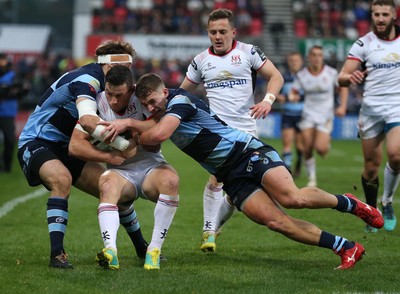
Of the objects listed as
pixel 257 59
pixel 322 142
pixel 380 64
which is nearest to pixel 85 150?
pixel 257 59

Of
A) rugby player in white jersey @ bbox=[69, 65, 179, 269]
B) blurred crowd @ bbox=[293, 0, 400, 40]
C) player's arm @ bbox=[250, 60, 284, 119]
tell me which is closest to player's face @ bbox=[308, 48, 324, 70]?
player's arm @ bbox=[250, 60, 284, 119]

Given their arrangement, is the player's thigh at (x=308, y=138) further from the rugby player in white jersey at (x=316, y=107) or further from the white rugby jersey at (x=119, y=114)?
the white rugby jersey at (x=119, y=114)

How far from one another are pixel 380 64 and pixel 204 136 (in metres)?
3.17

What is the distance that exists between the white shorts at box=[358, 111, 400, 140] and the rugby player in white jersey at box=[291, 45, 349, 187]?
19.3 ft

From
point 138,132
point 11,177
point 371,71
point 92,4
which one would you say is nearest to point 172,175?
point 138,132

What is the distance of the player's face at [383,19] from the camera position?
9297 millimetres

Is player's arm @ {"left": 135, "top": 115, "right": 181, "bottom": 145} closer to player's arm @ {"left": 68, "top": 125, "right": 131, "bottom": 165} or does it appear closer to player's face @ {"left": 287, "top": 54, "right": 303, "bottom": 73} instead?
player's arm @ {"left": 68, "top": 125, "right": 131, "bottom": 165}

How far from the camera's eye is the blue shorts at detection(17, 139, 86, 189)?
7391mm

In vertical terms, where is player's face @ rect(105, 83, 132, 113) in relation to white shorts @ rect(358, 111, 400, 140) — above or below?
above

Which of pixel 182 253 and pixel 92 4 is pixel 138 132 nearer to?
pixel 182 253

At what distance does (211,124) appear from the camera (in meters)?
7.32

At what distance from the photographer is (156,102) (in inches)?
277

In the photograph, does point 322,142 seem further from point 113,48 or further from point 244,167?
point 113,48

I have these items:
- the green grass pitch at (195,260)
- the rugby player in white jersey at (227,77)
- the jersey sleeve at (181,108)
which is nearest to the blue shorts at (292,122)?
the green grass pitch at (195,260)
